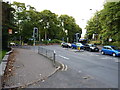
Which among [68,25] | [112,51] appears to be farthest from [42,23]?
[112,51]

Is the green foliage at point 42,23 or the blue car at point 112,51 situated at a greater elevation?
the green foliage at point 42,23

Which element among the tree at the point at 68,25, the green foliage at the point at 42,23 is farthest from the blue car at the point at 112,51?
the tree at the point at 68,25

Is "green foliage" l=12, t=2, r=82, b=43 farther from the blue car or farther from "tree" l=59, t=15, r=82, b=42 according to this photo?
the blue car

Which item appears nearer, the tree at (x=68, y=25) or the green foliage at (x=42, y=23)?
the green foliage at (x=42, y=23)

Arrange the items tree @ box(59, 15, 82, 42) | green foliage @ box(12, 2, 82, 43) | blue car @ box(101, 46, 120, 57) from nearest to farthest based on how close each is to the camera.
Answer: blue car @ box(101, 46, 120, 57) < green foliage @ box(12, 2, 82, 43) < tree @ box(59, 15, 82, 42)

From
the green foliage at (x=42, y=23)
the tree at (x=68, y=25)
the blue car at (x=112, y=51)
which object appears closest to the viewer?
the blue car at (x=112, y=51)

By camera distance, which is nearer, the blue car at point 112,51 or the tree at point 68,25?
the blue car at point 112,51

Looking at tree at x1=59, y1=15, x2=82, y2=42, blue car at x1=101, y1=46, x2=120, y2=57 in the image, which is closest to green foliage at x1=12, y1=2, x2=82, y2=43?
tree at x1=59, y1=15, x2=82, y2=42

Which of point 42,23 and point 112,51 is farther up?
point 42,23

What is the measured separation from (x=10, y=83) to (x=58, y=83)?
90.4 inches

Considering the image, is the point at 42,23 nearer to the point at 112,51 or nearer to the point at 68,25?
the point at 68,25

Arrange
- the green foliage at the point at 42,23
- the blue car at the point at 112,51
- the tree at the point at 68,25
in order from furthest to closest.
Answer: the tree at the point at 68,25 → the green foliage at the point at 42,23 → the blue car at the point at 112,51

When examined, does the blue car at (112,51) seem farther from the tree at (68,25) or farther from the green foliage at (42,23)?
the tree at (68,25)

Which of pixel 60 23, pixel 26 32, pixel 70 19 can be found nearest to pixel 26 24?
pixel 26 32
